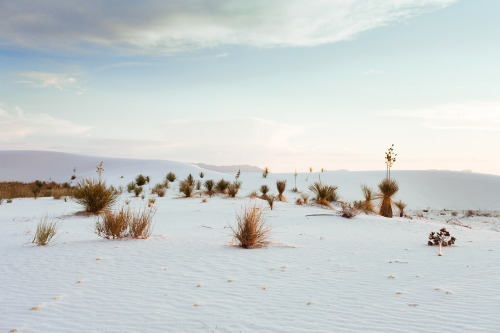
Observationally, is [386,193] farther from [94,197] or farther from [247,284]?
[94,197]

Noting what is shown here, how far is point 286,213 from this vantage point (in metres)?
13.5

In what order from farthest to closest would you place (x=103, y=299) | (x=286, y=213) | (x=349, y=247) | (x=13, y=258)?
(x=286, y=213), (x=349, y=247), (x=13, y=258), (x=103, y=299)

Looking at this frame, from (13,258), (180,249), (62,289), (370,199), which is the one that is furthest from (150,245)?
(370,199)

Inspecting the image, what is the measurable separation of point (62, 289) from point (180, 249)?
8.56ft

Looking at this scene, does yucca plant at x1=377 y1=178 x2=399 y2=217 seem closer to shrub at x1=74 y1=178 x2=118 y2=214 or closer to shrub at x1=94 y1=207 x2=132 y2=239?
shrub at x1=94 y1=207 x2=132 y2=239

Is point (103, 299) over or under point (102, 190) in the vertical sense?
under

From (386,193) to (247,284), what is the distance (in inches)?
405

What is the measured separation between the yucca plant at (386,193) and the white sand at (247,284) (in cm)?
445

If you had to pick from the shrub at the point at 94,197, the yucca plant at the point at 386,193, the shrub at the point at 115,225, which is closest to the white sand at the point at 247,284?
the shrub at the point at 115,225

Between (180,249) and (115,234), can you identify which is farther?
(115,234)

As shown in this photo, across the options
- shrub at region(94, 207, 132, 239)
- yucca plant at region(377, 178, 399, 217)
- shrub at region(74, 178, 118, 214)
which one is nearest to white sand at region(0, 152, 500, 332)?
shrub at region(94, 207, 132, 239)

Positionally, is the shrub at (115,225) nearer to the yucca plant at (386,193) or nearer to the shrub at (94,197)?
→ the shrub at (94,197)

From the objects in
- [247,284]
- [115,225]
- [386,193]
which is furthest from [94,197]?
[386,193]

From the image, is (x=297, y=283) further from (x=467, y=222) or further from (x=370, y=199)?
(x=467, y=222)
